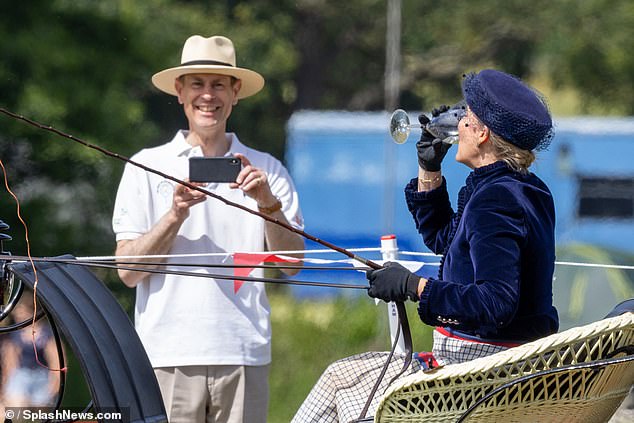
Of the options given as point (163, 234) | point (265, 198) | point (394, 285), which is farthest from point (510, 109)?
point (163, 234)

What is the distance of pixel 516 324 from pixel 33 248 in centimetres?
408

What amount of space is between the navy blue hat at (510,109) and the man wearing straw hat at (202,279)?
79 cm

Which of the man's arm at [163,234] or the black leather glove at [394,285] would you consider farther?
the man's arm at [163,234]

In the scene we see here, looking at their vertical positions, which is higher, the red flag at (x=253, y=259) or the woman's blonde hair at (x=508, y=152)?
the woman's blonde hair at (x=508, y=152)

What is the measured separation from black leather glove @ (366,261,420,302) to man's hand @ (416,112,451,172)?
18.8 inches

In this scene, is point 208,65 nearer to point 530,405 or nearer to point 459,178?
point 530,405

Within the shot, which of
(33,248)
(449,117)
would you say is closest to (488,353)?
(449,117)

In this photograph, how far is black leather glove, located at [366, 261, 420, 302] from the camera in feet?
7.53

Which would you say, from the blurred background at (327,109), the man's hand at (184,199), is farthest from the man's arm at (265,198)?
the blurred background at (327,109)

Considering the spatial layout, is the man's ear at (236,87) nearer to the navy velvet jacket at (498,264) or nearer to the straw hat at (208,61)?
the straw hat at (208,61)

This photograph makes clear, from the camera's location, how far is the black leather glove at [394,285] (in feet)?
7.53

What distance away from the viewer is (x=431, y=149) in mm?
2713

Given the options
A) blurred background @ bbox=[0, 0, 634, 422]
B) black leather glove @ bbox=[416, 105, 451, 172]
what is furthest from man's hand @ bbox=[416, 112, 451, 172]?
blurred background @ bbox=[0, 0, 634, 422]

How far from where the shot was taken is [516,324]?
2.43 meters
